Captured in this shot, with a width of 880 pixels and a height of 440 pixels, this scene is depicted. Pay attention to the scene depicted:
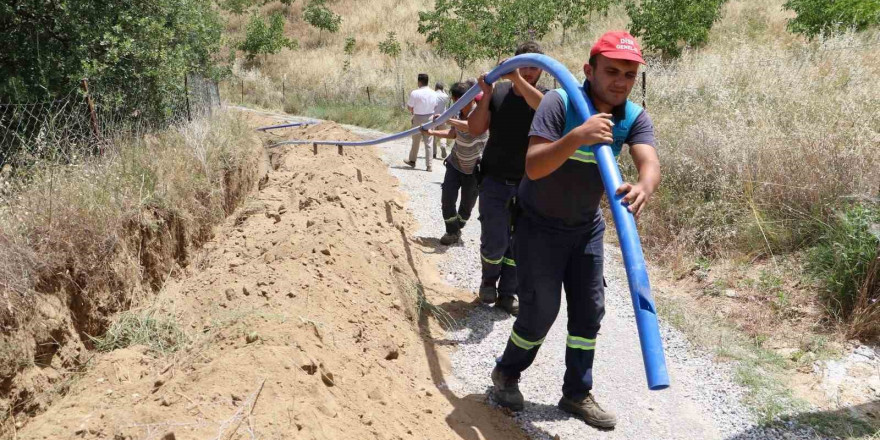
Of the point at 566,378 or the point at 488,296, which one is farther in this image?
the point at 488,296

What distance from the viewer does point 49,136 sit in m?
7.74

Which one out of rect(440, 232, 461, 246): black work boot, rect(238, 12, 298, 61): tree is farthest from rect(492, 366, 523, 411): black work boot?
rect(238, 12, 298, 61): tree

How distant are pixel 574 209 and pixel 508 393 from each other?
1259 mm

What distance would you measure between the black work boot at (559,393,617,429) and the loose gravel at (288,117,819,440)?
5 cm

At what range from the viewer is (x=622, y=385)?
454 centimetres

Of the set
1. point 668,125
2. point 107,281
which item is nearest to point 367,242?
point 107,281

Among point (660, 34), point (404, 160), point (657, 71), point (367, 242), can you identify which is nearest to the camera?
point (367, 242)

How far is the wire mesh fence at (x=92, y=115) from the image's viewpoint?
7.11 meters

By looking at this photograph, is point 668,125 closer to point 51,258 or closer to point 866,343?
point 866,343

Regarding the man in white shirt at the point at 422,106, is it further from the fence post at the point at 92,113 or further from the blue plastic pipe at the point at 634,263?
the blue plastic pipe at the point at 634,263

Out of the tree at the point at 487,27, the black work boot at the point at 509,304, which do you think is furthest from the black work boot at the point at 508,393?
the tree at the point at 487,27

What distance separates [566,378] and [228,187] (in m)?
5.68

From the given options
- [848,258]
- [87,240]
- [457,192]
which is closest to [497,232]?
[457,192]

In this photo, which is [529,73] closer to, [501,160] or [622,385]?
[501,160]
